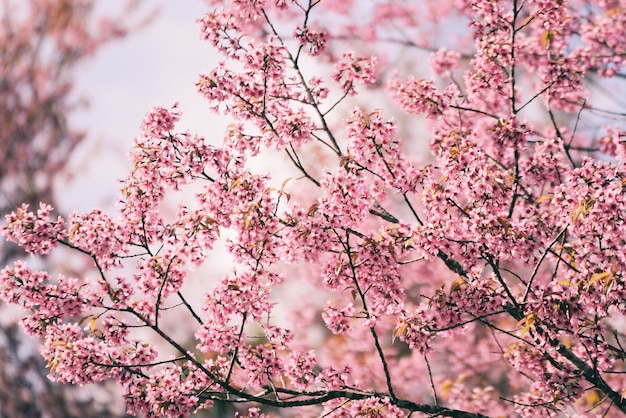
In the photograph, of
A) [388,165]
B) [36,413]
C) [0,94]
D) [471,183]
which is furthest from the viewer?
[0,94]

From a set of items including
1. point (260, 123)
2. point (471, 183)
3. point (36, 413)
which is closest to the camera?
point (471, 183)

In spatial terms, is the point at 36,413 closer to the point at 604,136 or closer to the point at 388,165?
the point at 388,165

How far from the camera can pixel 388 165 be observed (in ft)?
14.3

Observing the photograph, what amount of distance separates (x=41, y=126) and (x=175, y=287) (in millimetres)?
9320

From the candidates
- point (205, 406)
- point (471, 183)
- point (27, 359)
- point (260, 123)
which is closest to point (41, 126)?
point (27, 359)

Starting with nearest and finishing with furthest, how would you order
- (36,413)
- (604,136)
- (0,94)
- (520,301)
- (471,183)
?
(471,183), (520,301), (604,136), (36,413), (0,94)

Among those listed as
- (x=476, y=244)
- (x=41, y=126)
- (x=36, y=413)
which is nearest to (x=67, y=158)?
(x=41, y=126)

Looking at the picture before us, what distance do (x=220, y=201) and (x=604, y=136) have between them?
4.40m

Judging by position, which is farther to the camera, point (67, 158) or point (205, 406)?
point (67, 158)

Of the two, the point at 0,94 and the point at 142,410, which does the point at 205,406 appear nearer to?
the point at 142,410

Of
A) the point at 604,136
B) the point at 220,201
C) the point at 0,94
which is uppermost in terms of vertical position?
the point at 0,94

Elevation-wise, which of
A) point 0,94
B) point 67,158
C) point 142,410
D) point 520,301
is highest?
point 0,94

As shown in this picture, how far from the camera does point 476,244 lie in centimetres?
400

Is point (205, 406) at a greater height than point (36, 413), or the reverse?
point (36, 413)
